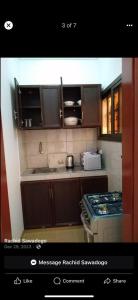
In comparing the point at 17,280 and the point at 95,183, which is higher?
the point at 17,280

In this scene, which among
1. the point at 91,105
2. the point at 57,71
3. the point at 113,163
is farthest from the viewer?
the point at 57,71

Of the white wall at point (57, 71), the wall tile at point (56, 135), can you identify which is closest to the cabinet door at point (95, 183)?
the wall tile at point (56, 135)

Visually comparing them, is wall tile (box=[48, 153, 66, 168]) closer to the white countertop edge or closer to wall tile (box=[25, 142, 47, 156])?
wall tile (box=[25, 142, 47, 156])

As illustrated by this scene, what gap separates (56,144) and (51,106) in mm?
586

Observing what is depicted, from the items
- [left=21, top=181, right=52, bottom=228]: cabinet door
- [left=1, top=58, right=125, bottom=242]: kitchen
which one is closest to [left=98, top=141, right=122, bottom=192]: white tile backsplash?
[left=1, top=58, right=125, bottom=242]: kitchen

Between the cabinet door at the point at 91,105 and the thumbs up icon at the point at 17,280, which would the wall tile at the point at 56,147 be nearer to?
the cabinet door at the point at 91,105

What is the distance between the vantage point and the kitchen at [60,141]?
1.90 metres

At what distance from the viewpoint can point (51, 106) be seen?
2.14 m

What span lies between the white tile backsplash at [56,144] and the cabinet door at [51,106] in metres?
0.29

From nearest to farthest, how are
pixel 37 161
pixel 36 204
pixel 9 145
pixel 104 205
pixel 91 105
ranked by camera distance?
1. pixel 104 205
2. pixel 9 145
3. pixel 36 204
4. pixel 91 105
5. pixel 37 161

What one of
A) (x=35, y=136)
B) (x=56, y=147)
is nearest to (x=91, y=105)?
(x=56, y=147)

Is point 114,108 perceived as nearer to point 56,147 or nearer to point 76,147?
point 76,147

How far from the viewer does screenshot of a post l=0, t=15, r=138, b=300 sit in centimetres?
40
